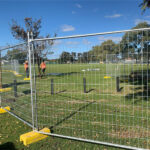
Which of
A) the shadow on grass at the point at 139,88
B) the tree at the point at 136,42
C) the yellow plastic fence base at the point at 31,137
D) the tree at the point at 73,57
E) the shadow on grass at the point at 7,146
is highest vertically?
the tree at the point at 136,42

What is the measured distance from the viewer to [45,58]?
361cm

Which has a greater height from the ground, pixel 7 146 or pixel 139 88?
pixel 139 88

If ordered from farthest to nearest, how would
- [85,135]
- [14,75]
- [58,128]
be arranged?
[14,75], [58,128], [85,135]

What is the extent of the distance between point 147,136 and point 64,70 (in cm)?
260

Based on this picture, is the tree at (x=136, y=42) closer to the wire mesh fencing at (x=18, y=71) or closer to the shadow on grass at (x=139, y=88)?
the shadow on grass at (x=139, y=88)

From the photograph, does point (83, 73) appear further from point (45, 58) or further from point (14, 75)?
point (14, 75)

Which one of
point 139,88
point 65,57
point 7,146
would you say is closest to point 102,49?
point 65,57

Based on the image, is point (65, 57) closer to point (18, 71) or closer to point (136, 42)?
point (136, 42)

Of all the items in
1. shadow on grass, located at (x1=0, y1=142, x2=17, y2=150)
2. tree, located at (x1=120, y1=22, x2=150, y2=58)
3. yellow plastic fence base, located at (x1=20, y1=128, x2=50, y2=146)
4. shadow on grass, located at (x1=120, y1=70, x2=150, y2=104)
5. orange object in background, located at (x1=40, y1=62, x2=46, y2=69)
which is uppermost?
tree, located at (x1=120, y1=22, x2=150, y2=58)

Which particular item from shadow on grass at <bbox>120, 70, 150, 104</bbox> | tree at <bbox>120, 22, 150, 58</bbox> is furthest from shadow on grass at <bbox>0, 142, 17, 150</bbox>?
tree at <bbox>120, 22, 150, 58</bbox>

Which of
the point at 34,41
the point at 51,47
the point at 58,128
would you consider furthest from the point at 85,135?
the point at 34,41

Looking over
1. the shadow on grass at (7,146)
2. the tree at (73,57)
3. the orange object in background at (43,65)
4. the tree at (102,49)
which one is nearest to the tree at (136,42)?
the tree at (102,49)

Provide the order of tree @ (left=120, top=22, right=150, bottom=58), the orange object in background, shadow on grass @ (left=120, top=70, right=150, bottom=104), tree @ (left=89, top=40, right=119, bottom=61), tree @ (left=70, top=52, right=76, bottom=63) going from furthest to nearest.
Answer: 1. the orange object in background
2. tree @ (left=70, top=52, right=76, bottom=63)
3. shadow on grass @ (left=120, top=70, right=150, bottom=104)
4. tree @ (left=89, top=40, right=119, bottom=61)
5. tree @ (left=120, top=22, right=150, bottom=58)

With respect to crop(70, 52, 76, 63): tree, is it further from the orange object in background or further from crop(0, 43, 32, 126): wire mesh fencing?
crop(0, 43, 32, 126): wire mesh fencing
